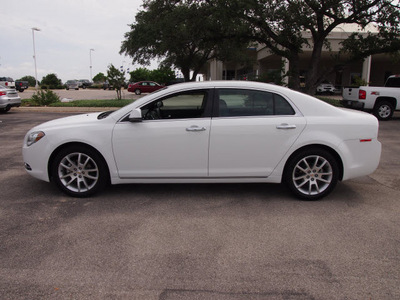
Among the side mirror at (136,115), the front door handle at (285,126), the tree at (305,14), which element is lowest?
the front door handle at (285,126)

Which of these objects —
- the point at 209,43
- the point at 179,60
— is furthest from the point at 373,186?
the point at 179,60

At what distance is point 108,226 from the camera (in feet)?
13.1

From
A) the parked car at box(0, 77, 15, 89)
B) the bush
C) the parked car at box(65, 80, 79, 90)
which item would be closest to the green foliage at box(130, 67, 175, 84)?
the parked car at box(65, 80, 79, 90)

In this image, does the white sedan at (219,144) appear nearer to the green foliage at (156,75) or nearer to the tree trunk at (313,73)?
the tree trunk at (313,73)

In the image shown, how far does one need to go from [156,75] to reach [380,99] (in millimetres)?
44582

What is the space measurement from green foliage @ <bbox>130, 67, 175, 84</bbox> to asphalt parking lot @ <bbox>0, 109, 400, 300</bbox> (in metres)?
45.6

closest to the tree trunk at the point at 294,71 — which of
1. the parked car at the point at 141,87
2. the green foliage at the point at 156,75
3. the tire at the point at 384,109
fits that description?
the tire at the point at 384,109

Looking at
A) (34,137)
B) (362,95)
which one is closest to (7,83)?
(362,95)

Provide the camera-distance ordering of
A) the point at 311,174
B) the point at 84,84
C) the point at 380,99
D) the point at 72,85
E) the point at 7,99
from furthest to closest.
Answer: the point at 84,84, the point at 72,85, the point at 7,99, the point at 380,99, the point at 311,174

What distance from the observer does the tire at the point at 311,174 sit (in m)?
4.71

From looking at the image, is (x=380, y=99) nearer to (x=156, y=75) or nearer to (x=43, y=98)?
(x=43, y=98)

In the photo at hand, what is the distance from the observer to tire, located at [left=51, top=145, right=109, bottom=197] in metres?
4.75

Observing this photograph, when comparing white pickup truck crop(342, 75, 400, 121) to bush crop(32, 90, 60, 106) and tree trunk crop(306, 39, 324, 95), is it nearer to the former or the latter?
tree trunk crop(306, 39, 324, 95)

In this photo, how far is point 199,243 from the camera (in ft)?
11.8
